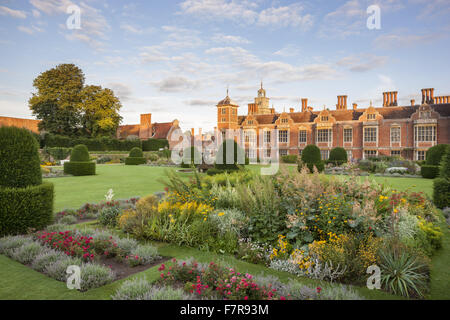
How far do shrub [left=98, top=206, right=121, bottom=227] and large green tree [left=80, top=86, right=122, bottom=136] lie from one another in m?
33.0

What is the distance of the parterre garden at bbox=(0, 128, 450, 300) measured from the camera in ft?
10.7

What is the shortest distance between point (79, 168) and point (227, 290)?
17684 millimetres

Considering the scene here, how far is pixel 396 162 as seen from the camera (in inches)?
873

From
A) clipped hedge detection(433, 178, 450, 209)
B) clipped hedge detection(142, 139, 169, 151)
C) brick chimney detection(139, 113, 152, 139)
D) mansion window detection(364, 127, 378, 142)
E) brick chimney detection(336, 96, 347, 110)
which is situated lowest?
clipped hedge detection(433, 178, 450, 209)

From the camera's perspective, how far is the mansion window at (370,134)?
105 ft

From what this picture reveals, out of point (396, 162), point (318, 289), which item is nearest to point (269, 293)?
point (318, 289)

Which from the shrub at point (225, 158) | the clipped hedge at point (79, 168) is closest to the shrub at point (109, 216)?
the shrub at point (225, 158)

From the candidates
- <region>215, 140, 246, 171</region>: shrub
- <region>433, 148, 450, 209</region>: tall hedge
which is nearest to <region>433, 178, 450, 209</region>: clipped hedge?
<region>433, 148, 450, 209</region>: tall hedge

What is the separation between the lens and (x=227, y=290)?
3.04m

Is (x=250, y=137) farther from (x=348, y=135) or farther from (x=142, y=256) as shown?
(x=142, y=256)

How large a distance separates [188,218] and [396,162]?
22178mm

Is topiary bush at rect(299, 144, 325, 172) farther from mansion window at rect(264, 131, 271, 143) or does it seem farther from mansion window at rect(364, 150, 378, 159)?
mansion window at rect(264, 131, 271, 143)
